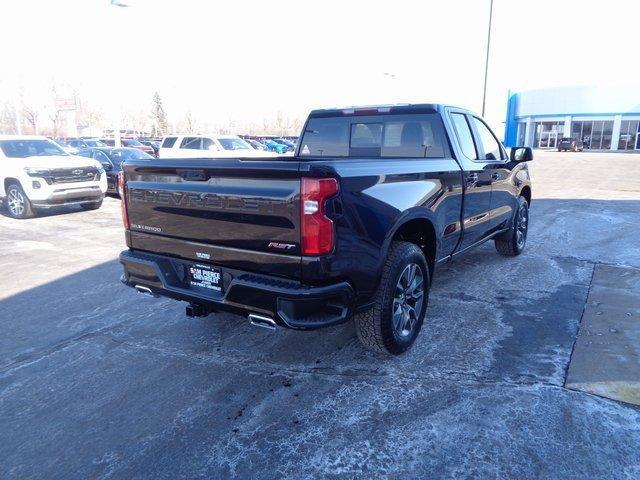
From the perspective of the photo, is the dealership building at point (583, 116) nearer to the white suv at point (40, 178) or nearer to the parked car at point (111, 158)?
the parked car at point (111, 158)

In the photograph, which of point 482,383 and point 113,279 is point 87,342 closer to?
point 113,279

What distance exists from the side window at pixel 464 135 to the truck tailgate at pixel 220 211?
8.24 feet

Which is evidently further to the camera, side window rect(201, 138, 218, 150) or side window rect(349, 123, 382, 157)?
side window rect(201, 138, 218, 150)

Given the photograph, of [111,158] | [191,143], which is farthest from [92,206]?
[191,143]

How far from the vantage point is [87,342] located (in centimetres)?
423

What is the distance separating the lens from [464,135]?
5.15 m

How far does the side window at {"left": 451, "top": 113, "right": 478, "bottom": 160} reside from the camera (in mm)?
4969

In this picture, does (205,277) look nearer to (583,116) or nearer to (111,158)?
(111,158)

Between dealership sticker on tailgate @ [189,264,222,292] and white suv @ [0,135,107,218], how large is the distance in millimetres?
8565

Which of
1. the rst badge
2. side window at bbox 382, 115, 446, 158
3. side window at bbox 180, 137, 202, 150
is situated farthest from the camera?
side window at bbox 180, 137, 202, 150

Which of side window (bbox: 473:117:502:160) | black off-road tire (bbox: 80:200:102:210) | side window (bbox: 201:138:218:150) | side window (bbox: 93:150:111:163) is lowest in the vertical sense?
black off-road tire (bbox: 80:200:102:210)

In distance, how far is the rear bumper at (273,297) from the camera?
295 cm

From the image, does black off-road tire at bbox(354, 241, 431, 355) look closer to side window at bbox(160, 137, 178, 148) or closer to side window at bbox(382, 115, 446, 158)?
side window at bbox(382, 115, 446, 158)

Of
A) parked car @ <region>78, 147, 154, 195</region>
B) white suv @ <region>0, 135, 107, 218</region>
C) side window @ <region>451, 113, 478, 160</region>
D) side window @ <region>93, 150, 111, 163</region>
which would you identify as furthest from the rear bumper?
side window @ <region>93, 150, 111, 163</region>
